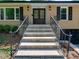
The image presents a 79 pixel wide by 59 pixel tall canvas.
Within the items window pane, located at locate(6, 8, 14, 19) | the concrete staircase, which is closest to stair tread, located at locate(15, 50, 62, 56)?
the concrete staircase

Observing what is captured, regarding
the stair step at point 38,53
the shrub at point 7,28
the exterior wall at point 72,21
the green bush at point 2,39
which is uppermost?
the exterior wall at point 72,21

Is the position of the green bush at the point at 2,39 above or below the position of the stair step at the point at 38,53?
above

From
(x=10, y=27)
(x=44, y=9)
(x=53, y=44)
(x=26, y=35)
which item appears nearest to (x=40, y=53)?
(x=53, y=44)

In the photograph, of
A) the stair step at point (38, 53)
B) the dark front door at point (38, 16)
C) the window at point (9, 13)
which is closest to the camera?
the stair step at point (38, 53)

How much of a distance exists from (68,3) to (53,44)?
9.48m

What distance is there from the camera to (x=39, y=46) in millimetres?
16156

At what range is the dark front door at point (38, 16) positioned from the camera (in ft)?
86.3

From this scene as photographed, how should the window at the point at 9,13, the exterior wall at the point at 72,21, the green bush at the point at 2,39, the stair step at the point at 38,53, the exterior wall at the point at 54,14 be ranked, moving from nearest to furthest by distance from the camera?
1. the stair step at the point at 38,53
2. the green bush at the point at 2,39
3. the exterior wall at the point at 54,14
4. the exterior wall at the point at 72,21
5. the window at the point at 9,13

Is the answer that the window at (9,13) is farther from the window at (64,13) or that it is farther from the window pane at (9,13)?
the window at (64,13)

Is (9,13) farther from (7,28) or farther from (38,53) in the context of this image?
(38,53)

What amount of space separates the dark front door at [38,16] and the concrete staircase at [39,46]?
18.9 ft

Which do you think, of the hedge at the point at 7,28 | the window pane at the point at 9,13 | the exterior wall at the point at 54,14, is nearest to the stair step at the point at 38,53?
the hedge at the point at 7,28

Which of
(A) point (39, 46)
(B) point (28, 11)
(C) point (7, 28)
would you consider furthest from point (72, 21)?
(A) point (39, 46)

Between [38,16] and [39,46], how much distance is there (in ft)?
34.9
